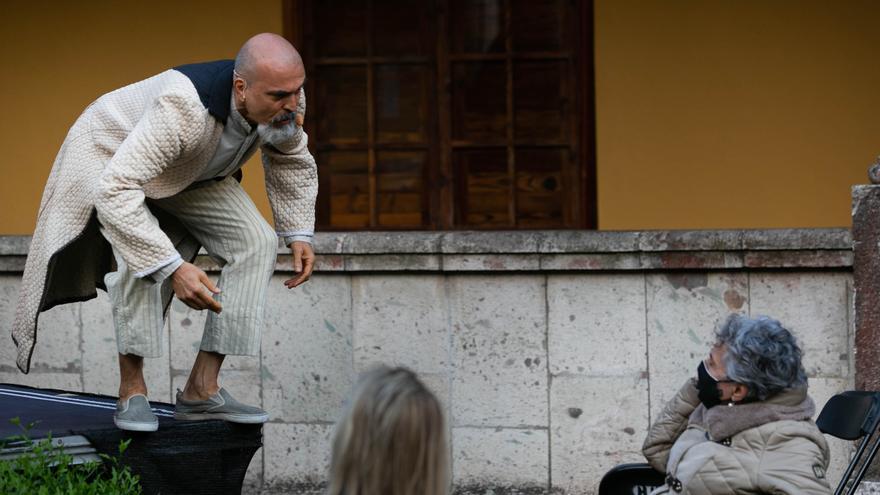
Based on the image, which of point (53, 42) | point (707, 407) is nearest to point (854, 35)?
point (707, 407)

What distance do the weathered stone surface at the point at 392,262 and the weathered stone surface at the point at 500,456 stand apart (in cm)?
72

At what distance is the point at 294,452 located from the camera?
6336 millimetres

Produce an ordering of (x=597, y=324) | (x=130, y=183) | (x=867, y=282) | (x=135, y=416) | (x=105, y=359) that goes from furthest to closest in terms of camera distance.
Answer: (x=105, y=359)
(x=597, y=324)
(x=867, y=282)
(x=135, y=416)
(x=130, y=183)

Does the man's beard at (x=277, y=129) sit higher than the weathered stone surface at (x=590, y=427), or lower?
higher

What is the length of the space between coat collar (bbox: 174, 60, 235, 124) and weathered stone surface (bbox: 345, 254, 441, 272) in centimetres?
178

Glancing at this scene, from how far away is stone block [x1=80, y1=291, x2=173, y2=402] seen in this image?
6395 millimetres

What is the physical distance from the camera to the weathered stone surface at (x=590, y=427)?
6180 millimetres

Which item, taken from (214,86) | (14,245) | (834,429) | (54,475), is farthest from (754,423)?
(14,245)

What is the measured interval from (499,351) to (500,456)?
0.45 meters

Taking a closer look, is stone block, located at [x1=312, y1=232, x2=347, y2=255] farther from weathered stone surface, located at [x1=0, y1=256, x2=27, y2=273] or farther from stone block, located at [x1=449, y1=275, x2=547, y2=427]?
weathered stone surface, located at [x1=0, y1=256, x2=27, y2=273]

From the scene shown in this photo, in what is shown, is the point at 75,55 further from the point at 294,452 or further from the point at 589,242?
the point at 589,242

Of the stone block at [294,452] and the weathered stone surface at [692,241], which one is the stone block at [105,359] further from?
the weathered stone surface at [692,241]

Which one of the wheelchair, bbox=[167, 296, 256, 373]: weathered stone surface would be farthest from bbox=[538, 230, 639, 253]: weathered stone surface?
the wheelchair

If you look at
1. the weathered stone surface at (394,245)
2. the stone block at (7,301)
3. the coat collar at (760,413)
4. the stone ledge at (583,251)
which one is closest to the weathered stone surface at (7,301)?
the stone block at (7,301)
